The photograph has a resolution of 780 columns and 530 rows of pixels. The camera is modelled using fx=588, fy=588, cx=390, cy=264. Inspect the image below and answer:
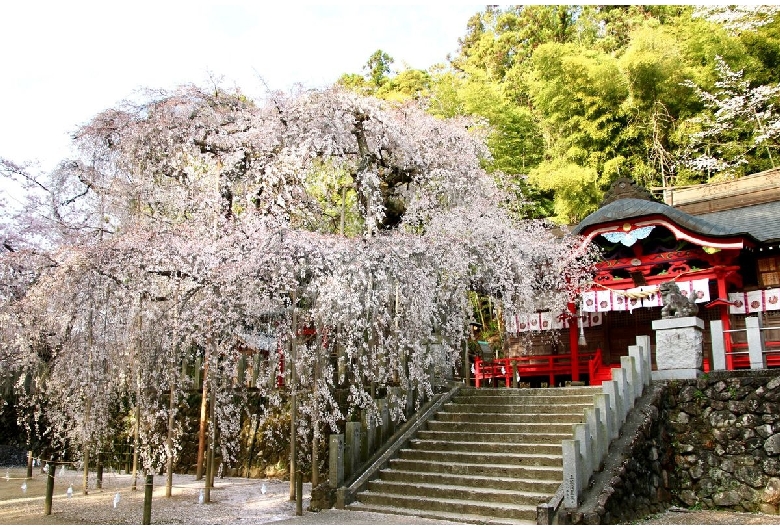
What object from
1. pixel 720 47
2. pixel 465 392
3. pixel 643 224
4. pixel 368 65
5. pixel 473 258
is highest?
pixel 368 65

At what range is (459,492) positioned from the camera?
805cm

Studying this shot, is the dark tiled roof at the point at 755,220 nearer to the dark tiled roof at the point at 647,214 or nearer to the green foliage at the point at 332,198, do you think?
the dark tiled roof at the point at 647,214

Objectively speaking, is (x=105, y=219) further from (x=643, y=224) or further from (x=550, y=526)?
(x=643, y=224)

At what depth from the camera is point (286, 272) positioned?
8.54m

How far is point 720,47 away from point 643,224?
11192 mm

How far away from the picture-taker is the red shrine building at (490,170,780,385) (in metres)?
12.6

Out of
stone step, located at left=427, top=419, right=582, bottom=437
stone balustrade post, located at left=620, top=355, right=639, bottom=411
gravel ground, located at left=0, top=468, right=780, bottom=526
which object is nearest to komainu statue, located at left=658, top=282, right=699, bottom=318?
stone balustrade post, located at left=620, top=355, right=639, bottom=411

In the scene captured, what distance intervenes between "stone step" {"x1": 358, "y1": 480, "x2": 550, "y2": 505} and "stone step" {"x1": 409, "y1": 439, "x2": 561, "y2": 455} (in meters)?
0.87

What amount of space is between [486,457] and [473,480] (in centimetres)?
52

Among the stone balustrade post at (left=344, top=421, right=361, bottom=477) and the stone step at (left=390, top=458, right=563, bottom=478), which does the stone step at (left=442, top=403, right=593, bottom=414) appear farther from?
the stone balustrade post at (left=344, top=421, right=361, bottom=477)

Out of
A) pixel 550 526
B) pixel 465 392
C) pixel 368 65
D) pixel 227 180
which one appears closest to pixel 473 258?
pixel 465 392

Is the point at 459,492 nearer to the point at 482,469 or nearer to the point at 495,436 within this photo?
the point at 482,469

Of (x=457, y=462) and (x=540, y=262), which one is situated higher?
(x=540, y=262)

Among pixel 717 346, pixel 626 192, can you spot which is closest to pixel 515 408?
pixel 717 346
